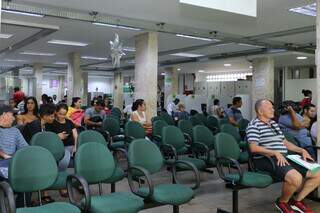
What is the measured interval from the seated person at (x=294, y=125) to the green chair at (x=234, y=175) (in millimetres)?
1432

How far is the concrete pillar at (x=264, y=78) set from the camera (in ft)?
42.1

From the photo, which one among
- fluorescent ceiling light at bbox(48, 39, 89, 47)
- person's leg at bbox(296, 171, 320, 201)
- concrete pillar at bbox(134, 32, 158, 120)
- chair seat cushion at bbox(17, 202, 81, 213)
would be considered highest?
fluorescent ceiling light at bbox(48, 39, 89, 47)

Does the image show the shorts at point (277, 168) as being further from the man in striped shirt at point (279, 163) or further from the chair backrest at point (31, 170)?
the chair backrest at point (31, 170)

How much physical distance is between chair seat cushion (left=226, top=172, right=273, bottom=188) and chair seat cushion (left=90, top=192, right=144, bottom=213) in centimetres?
122

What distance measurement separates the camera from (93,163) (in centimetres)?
338

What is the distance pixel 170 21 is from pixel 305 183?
16.1 feet

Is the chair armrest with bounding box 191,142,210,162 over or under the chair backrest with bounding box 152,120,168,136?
under

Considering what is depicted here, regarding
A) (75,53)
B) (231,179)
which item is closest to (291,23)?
(231,179)

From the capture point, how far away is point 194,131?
5547 millimetres

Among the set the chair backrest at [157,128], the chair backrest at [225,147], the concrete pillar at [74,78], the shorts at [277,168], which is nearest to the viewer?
the shorts at [277,168]

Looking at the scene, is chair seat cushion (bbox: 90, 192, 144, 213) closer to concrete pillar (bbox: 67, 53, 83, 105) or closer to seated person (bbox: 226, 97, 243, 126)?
seated person (bbox: 226, 97, 243, 126)

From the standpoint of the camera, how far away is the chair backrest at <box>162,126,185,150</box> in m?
5.31

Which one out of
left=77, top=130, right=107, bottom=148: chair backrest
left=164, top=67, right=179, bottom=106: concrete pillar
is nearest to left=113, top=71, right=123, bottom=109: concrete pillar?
left=164, top=67, right=179, bottom=106: concrete pillar

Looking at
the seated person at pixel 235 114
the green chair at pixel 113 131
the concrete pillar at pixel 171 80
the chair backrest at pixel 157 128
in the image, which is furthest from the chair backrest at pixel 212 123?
the concrete pillar at pixel 171 80
